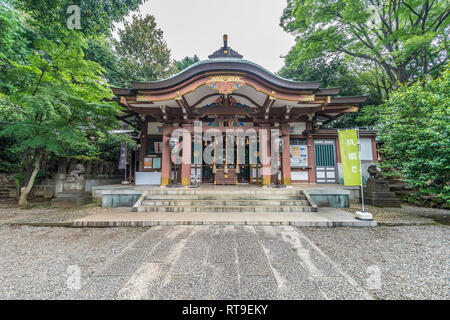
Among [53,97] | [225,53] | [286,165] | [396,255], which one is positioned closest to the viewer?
[396,255]

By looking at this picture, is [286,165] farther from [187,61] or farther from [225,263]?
[187,61]

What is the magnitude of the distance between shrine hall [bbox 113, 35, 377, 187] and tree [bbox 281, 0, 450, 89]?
472cm

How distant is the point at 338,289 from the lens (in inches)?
74.9

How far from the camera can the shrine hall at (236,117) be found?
6125 mm

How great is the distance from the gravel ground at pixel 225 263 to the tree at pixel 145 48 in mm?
17923

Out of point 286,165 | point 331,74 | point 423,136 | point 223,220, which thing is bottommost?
point 223,220

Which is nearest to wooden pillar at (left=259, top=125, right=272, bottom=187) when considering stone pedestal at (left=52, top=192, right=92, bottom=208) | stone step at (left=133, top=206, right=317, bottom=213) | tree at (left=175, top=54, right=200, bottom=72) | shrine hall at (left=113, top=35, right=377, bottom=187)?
shrine hall at (left=113, top=35, right=377, bottom=187)

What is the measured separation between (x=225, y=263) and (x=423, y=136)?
623 cm

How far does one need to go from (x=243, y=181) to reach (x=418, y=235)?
6.86 meters

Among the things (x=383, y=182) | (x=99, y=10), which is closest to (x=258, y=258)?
(x=383, y=182)

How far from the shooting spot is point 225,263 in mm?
2410

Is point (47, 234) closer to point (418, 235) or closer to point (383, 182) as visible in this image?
point (418, 235)

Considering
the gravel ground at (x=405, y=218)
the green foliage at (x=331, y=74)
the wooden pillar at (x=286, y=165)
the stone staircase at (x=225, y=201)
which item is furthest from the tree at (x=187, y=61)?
the gravel ground at (x=405, y=218)

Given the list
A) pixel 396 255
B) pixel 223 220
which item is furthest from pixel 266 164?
pixel 396 255
